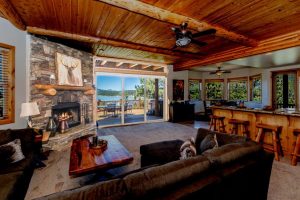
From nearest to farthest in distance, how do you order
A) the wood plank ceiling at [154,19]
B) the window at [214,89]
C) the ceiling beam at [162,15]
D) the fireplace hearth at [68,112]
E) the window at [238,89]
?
the ceiling beam at [162,15], the wood plank ceiling at [154,19], the fireplace hearth at [68,112], the window at [238,89], the window at [214,89]

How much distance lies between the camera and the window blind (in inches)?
130

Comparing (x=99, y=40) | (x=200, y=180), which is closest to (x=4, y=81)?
(x=99, y=40)

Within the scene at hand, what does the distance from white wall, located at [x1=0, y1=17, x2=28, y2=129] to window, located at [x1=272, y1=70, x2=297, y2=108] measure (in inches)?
371

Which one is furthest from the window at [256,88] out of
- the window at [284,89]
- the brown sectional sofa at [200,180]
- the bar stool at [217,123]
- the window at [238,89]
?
the brown sectional sofa at [200,180]

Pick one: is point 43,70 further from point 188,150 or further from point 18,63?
point 188,150

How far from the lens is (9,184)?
178 cm

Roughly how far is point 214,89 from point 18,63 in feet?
30.4

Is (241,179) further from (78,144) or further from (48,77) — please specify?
(48,77)

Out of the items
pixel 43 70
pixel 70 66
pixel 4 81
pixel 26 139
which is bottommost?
pixel 26 139

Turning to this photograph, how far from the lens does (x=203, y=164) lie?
1.43 meters

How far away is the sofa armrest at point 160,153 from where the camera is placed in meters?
2.34

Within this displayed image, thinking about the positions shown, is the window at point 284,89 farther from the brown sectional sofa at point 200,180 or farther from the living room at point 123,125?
the brown sectional sofa at point 200,180

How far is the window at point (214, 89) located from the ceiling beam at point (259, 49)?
3.63 metres

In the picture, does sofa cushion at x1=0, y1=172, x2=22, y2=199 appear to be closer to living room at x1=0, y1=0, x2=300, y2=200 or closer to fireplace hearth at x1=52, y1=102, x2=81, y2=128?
living room at x1=0, y1=0, x2=300, y2=200
